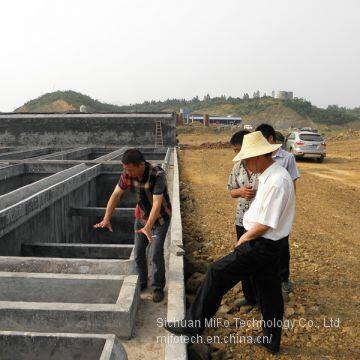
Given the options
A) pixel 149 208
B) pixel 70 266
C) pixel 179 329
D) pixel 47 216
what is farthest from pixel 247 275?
pixel 47 216

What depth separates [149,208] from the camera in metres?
3.94

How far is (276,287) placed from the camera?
3.23 meters

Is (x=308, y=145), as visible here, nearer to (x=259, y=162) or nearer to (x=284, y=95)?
(x=259, y=162)

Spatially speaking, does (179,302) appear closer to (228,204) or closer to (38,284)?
(38,284)

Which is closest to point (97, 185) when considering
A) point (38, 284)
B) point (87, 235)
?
point (87, 235)

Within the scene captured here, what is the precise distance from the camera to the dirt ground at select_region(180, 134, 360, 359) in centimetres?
359

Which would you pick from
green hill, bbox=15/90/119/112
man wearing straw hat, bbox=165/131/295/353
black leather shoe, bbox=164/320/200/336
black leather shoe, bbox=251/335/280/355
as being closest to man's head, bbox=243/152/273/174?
man wearing straw hat, bbox=165/131/295/353

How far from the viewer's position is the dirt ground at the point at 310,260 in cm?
359

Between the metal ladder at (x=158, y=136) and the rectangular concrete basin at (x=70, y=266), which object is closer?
the rectangular concrete basin at (x=70, y=266)

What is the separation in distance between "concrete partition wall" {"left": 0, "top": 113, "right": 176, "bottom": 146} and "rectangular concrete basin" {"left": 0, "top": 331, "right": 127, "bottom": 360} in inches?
693

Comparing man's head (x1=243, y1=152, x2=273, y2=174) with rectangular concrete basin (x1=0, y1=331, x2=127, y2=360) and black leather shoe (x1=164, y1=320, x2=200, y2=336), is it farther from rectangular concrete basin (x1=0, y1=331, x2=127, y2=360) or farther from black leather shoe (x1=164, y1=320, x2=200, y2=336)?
rectangular concrete basin (x1=0, y1=331, x2=127, y2=360)

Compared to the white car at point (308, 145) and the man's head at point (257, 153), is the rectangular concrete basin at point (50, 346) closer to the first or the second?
the man's head at point (257, 153)

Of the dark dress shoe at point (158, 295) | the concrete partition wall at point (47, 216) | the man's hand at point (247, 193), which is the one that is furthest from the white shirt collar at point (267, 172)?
the concrete partition wall at point (47, 216)

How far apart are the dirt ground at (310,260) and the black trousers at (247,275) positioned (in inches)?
19.5
